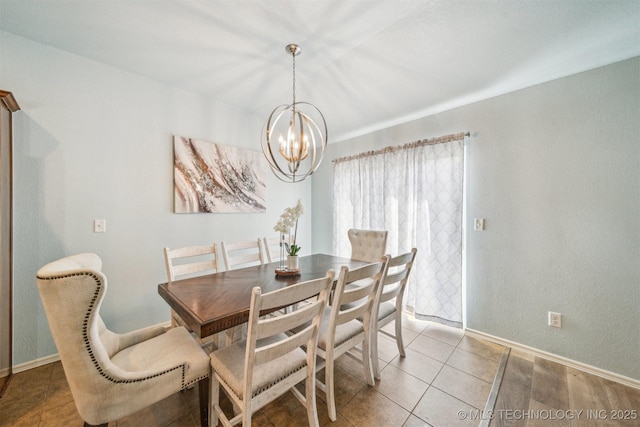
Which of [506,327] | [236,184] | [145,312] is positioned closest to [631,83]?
[506,327]

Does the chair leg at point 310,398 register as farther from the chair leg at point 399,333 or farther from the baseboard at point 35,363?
the baseboard at point 35,363

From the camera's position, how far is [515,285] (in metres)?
2.19

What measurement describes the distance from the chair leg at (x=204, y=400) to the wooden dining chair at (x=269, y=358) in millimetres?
40

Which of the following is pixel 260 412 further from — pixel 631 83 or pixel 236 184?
pixel 631 83

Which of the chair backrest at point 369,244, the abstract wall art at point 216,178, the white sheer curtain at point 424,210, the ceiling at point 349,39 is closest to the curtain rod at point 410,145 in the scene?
the white sheer curtain at point 424,210

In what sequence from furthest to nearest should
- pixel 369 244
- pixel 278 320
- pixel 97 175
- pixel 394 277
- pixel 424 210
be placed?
pixel 424 210 < pixel 369 244 < pixel 97 175 < pixel 394 277 < pixel 278 320

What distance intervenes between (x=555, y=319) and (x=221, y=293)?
2678 mm

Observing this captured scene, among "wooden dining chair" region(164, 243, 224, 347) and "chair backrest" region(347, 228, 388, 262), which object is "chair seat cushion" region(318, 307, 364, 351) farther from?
"chair backrest" region(347, 228, 388, 262)

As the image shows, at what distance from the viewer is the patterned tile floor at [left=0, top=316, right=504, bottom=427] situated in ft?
4.60

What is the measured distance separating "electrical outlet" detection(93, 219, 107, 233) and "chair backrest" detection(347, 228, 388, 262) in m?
2.41

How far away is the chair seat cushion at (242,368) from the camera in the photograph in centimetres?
110

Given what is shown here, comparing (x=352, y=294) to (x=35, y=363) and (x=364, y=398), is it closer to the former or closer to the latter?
(x=364, y=398)

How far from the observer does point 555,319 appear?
199cm

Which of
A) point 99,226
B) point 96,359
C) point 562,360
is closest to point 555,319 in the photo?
point 562,360
